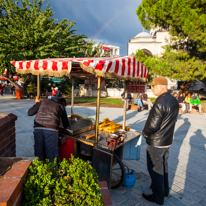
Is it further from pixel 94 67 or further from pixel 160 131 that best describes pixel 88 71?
pixel 160 131

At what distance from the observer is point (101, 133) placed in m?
4.23

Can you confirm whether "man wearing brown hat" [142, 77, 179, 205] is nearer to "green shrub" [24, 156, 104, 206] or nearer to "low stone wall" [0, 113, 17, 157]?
"green shrub" [24, 156, 104, 206]

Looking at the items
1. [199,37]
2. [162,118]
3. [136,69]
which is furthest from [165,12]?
[162,118]

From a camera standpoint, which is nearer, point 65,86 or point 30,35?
point 30,35

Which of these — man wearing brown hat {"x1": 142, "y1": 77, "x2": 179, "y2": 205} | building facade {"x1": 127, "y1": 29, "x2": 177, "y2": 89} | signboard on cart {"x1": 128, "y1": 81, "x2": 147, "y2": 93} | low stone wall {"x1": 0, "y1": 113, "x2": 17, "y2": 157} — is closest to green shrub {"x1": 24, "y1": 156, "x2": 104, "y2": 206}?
low stone wall {"x1": 0, "y1": 113, "x2": 17, "y2": 157}

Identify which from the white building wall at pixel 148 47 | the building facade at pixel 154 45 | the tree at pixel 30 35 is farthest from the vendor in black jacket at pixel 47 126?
the white building wall at pixel 148 47

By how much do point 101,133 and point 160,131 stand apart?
1.69m

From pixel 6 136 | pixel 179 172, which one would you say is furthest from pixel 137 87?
pixel 6 136

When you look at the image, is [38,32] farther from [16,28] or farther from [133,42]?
[133,42]

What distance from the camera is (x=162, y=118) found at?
290 cm

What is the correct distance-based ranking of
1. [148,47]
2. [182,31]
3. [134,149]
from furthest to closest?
[148,47]
[182,31]
[134,149]

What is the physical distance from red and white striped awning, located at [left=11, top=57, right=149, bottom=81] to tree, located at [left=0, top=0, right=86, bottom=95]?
11.1m

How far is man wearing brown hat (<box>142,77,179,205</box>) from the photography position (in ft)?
9.46

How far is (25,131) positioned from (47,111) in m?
4.42
